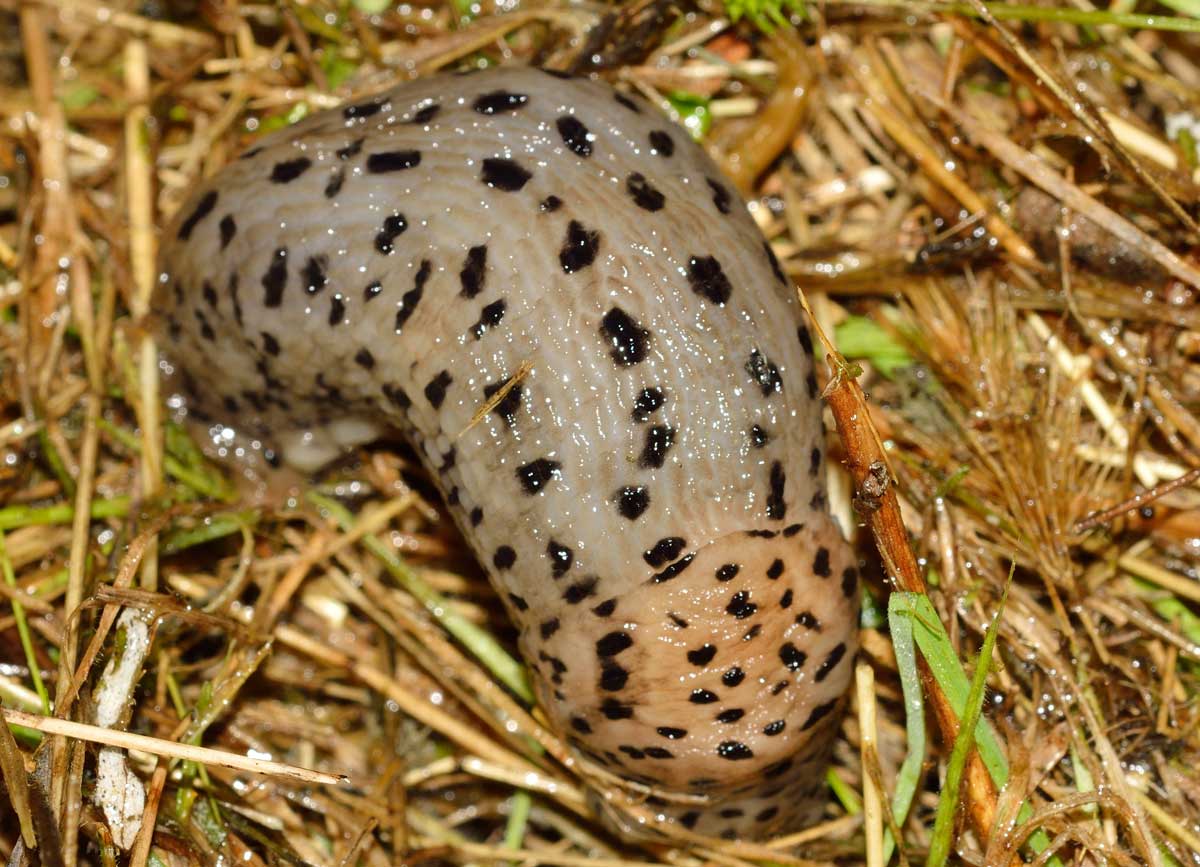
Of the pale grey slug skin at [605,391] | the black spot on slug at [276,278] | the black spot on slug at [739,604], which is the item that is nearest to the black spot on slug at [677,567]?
the pale grey slug skin at [605,391]

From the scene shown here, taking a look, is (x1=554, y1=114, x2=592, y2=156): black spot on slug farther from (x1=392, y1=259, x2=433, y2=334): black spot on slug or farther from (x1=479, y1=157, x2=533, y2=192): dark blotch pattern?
(x1=392, y1=259, x2=433, y2=334): black spot on slug

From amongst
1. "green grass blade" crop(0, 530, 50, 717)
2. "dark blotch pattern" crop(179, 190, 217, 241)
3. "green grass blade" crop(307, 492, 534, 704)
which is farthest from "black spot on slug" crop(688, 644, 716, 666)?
"dark blotch pattern" crop(179, 190, 217, 241)

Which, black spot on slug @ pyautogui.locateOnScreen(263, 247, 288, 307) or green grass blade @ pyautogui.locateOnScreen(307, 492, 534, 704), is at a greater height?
black spot on slug @ pyautogui.locateOnScreen(263, 247, 288, 307)

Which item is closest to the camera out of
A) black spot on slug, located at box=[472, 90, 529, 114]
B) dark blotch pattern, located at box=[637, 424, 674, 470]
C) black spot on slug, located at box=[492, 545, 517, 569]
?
dark blotch pattern, located at box=[637, 424, 674, 470]

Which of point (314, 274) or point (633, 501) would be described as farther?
point (314, 274)

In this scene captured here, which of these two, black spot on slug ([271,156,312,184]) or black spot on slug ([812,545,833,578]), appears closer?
Answer: black spot on slug ([812,545,833,578])

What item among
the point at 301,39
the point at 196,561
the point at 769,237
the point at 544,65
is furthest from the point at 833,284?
the point at 196,561

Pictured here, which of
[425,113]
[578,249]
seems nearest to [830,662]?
[578,249]

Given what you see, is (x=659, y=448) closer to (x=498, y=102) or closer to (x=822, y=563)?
(x=822, y=563)
